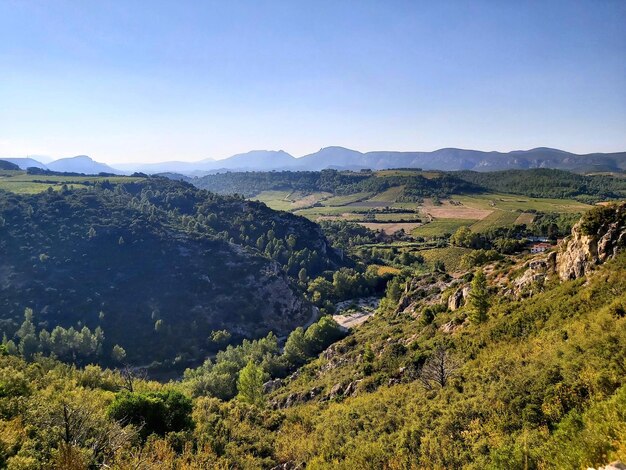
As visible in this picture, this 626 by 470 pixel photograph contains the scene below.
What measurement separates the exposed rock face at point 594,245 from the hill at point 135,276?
80.9 m

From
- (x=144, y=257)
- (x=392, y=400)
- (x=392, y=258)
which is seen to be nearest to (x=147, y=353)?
(x=144, y=257)

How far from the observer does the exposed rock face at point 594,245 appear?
119 ft

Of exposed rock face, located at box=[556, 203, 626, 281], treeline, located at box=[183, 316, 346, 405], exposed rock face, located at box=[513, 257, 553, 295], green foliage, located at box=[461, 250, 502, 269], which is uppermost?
exposed rock face, located at box=[556, 203, 626, 281]

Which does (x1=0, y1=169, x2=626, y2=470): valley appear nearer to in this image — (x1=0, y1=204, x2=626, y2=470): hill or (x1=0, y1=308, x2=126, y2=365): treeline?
(x1=0, y1=204, x2=626, y2=470): hill

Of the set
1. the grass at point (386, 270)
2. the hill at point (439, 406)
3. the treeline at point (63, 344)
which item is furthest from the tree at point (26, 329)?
the grass at point (386, 270)

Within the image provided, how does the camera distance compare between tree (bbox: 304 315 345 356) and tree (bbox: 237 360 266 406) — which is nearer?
tree (bbox: 237 360 266 406)

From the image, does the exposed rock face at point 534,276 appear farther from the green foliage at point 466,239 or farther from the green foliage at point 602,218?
the green foliage at point 466,239

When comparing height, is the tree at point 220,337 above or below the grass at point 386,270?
below

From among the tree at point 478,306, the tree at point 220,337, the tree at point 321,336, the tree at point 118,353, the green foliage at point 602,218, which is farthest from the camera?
the tree at point 220,337

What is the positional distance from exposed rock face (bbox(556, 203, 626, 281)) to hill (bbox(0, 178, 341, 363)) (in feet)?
265

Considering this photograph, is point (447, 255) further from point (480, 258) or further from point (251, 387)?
point (251, 387)

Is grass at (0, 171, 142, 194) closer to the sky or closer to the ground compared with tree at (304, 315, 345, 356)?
closer to the sky

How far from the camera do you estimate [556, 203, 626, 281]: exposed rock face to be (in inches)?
1422

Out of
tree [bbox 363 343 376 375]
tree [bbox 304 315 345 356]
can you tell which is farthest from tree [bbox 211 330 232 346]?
tree [bbox 363 343 376 375]
